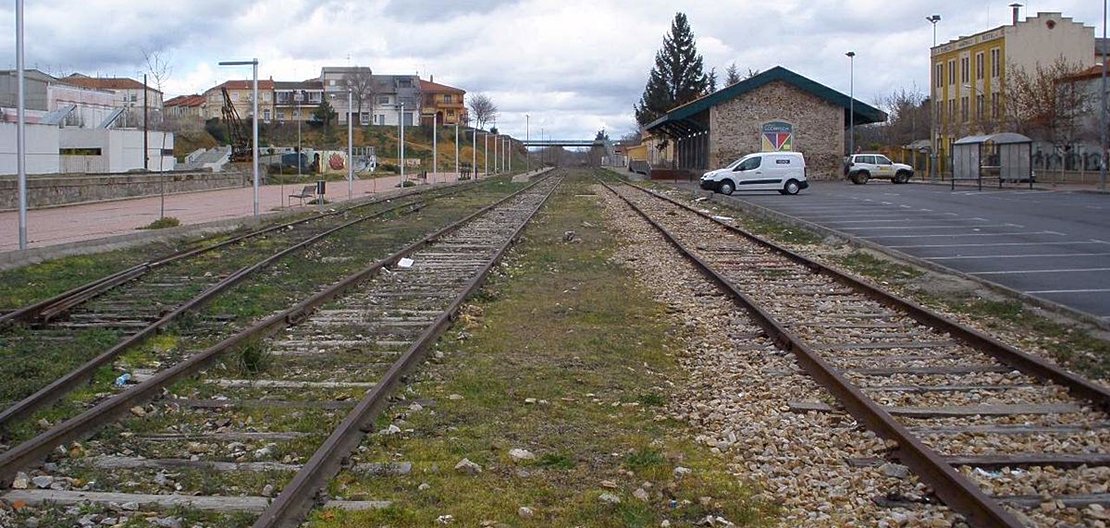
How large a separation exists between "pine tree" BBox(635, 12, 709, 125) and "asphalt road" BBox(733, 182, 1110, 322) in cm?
6536

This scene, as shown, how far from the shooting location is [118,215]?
108ft

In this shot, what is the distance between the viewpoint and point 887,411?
812 centimetres

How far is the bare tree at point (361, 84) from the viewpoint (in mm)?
157000

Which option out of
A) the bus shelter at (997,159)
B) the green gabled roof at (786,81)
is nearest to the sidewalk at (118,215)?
the green gabled roof at (786,81)

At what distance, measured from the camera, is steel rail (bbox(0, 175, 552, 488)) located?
21.7 ft

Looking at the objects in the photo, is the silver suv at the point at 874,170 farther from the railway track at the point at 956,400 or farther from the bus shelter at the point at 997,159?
the railway track at the point at 956,400

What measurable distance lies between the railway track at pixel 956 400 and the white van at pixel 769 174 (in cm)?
3209

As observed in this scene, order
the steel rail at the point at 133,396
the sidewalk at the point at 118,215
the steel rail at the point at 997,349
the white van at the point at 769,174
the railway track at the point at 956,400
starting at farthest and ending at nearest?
the white van at the point at 769,174, the sidewalk at the point at 118,215, the steel rail at the point at 997,349, the steel rail at the point at 133,396, the railway track at the point at 956,400

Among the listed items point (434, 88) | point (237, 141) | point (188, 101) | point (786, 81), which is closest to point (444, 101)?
point (434, 88)

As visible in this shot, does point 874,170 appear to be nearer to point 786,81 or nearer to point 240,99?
point 786,81

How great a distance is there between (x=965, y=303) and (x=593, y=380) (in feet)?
21.0

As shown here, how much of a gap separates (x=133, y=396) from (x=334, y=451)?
2.21m

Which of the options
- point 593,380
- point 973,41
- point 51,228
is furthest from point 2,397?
point 973,41

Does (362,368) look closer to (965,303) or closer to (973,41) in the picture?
(965,303)
